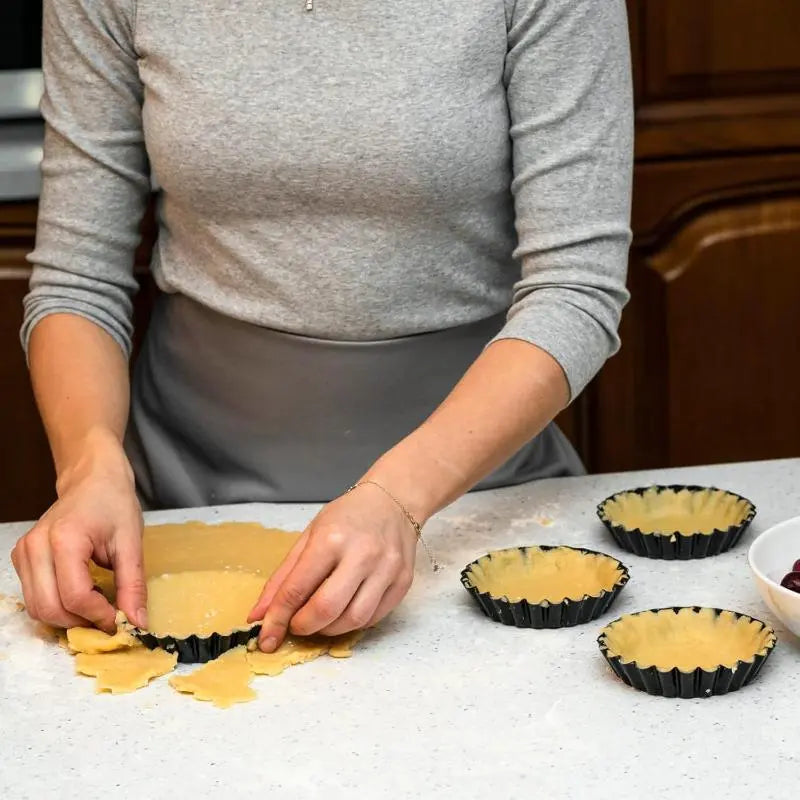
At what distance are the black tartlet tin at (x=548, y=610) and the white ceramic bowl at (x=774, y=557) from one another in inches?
3.8

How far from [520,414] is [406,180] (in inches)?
10.1

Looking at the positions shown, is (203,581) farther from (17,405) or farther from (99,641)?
(17,405)

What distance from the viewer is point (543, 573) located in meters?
0.97

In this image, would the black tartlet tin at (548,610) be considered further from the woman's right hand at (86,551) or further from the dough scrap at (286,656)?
the woman's right hand at (86,551)

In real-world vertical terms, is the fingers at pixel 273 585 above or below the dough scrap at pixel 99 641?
above

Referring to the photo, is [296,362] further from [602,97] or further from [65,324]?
[602,97]

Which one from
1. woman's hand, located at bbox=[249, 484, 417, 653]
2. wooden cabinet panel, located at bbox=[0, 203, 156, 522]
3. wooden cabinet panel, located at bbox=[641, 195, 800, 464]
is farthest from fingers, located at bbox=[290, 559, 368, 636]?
wooden cabinet panel, located at bbox=[641, 195, 800, 464]

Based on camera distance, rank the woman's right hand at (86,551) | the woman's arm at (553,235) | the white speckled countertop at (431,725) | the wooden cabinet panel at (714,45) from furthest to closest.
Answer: the wooden cabinet panel at (714,45) → the woman's arm at (553,235) → the woman's right hand at (86,551) → the white speckled countertop at (431,725)

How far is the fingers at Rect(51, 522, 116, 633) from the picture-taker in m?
0.90

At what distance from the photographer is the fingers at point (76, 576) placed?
0.90 metres

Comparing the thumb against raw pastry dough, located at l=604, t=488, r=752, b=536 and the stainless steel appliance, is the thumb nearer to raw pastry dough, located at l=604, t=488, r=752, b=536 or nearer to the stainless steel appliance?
raw pastry dough, located at l=604, t=488, r=752, b=536

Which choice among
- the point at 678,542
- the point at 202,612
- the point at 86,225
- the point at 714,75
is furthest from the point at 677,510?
the point at 714,75

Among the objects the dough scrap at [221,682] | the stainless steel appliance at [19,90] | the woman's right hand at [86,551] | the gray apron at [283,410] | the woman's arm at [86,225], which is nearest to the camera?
the dough scrap at [221,682]

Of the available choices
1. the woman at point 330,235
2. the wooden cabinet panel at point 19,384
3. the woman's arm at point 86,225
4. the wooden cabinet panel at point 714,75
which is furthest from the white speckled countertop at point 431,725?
the wooden cabinet panel at point 714,75
